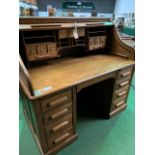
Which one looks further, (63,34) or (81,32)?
(81,32)

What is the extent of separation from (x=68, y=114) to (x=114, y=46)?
1.17 metres

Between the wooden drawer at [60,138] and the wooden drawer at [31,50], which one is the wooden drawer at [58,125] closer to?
the wooden drawer at [60,138]

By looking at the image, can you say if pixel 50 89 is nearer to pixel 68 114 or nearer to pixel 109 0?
pixel 68 114

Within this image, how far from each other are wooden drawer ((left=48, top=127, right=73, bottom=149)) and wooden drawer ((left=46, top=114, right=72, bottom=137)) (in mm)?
63

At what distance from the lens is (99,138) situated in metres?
1.60

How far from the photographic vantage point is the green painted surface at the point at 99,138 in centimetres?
144

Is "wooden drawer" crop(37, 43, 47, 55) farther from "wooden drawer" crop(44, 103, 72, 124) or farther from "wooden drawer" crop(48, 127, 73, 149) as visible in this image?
"wooden drawer" crop(48, 127, 73, 149)

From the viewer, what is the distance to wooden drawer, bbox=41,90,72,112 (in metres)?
1.06

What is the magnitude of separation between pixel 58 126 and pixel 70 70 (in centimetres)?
58

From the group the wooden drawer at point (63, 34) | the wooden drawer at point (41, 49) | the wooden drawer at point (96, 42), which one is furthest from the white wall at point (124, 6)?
the wooden drawer at point (41, 49)

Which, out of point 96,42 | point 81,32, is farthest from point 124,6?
point 81,32

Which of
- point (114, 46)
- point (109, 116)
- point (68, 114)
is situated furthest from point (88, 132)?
point (114, 46)

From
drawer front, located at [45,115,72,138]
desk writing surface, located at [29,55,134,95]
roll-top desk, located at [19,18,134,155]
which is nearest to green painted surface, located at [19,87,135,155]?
roll-top desk, located at [19,18,134,155]

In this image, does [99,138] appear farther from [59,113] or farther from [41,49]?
[41,49]
